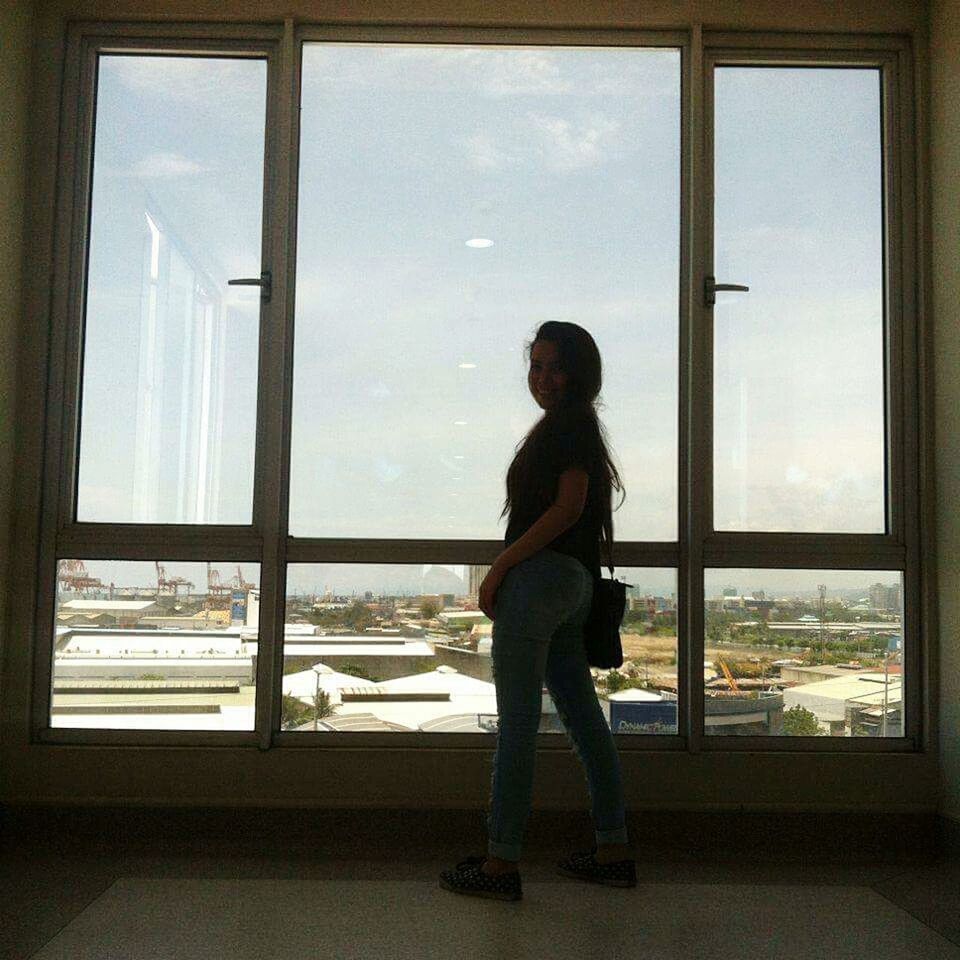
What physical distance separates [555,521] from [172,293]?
5.20ft

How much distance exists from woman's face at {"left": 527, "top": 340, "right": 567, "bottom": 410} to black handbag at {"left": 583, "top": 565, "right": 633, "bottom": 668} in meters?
0.50

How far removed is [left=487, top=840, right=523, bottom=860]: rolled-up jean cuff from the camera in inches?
97.0

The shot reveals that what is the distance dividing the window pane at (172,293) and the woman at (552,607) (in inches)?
42.5

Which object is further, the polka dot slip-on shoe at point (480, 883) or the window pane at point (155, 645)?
the window pane at point (155, 645)

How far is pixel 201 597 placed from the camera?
314 centimetres

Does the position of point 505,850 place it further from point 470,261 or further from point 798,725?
point 470,261

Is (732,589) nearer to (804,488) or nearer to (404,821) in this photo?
(804,488)

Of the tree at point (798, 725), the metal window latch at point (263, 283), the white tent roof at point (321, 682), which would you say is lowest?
the tree at point (798, 725)

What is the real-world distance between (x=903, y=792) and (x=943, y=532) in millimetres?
825

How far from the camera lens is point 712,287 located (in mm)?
3217

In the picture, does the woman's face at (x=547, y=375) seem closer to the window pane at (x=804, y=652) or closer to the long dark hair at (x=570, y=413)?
the long dark hair at (x=570, y=413)

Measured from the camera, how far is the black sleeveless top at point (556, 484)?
2.49 metres

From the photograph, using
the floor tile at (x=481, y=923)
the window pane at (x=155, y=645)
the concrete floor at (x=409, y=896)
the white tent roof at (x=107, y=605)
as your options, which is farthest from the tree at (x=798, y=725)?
the white tent roof at (x=107, y=605)

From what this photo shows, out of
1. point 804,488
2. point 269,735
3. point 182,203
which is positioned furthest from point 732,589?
point 182,203
